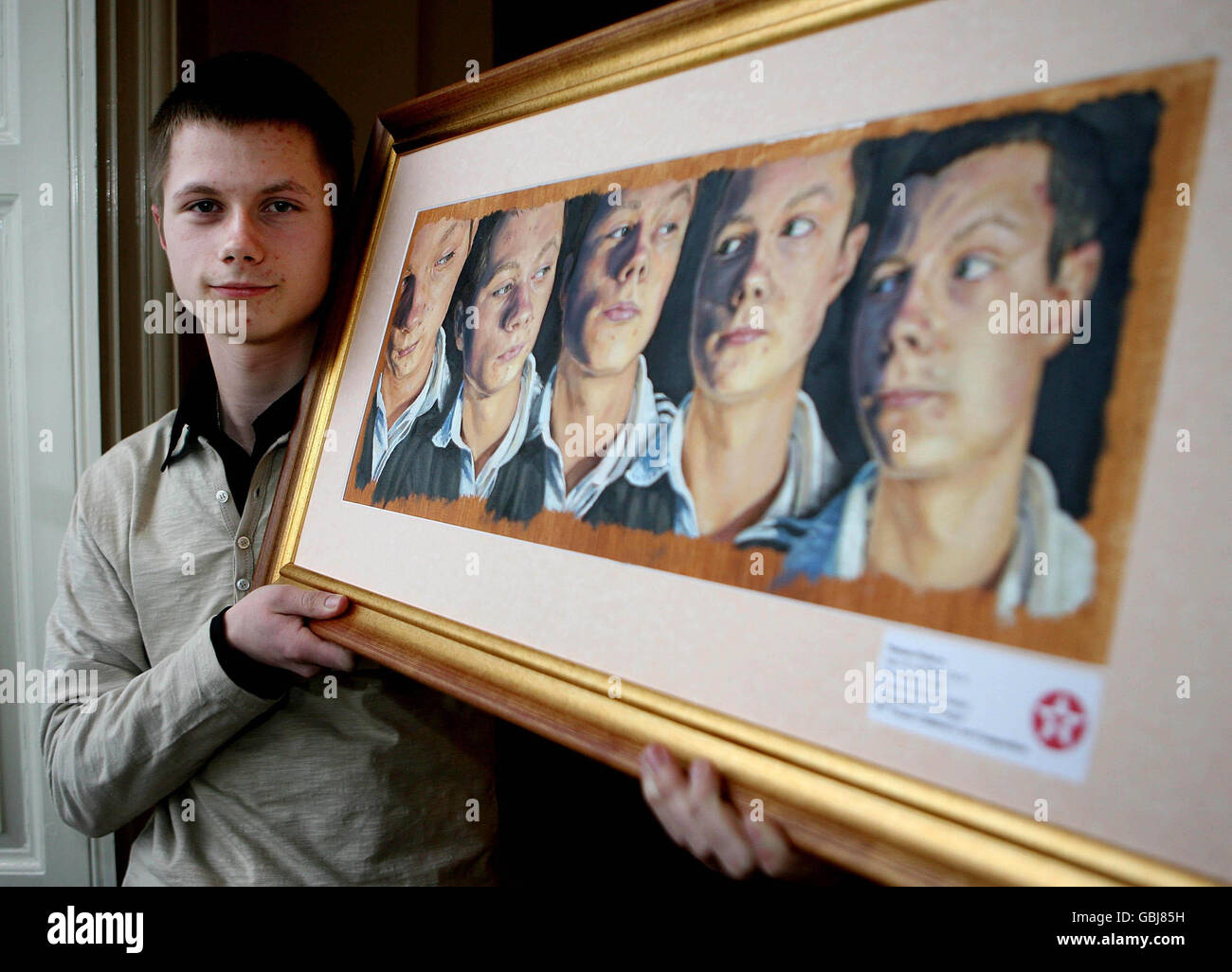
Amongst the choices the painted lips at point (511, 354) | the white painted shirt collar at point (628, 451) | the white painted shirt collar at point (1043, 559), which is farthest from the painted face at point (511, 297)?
the white painted shirt collar at point (1043, 559)

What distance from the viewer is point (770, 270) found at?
0.58 meters

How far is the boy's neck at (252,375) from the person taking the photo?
103 cm

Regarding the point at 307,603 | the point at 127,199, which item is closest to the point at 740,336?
the point at 307,603

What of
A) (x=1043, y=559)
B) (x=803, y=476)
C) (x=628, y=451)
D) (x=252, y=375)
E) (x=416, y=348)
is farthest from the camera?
(x=252, y=375)

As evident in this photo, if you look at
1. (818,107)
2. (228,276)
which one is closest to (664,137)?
(818,107)

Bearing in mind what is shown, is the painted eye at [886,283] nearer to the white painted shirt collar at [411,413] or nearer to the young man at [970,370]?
the young man at [970,370]

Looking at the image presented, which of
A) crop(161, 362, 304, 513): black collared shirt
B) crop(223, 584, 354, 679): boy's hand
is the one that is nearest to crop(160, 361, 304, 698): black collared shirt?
crop(161, 362, 304, 513): black collared shirt

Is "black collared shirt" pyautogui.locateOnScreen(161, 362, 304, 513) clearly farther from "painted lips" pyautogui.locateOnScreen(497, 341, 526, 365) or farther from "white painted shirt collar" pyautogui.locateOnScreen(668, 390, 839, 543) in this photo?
"white painted shirt collar" pyautogui.locateOnScreen(668, 390, 839, 543)

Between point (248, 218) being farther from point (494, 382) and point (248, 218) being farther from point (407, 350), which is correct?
point (494, 382)

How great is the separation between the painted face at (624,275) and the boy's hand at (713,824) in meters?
0.31

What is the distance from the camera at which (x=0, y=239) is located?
4.63 ft

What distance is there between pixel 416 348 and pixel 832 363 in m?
0.50

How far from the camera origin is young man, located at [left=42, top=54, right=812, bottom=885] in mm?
897

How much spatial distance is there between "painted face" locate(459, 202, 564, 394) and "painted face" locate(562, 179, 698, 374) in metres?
0.04
